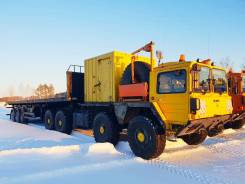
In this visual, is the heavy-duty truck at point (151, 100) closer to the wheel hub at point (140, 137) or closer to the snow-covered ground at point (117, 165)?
the wheel hub at point (140, 137)

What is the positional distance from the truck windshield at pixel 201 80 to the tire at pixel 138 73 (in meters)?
1.71

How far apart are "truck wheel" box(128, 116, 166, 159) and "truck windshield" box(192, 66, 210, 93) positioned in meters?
1.48

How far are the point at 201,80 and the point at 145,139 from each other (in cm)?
208

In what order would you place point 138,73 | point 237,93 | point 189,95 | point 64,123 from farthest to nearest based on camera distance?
point 64,123 < point 237,93 < point 138,73 < point 189,95

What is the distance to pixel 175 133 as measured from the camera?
23.8 feet

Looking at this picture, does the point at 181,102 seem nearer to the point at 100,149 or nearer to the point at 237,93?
the point at 100,149

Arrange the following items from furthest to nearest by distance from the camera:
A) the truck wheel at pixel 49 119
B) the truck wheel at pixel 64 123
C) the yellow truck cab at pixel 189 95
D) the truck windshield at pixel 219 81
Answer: the truck wheel at pixel 49 119 → the truck wheel at pixel 64 123 → the truck windshield at pixel 219 81 → the yellow truck cab at pixel 189 95

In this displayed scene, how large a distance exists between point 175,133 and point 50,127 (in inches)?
313

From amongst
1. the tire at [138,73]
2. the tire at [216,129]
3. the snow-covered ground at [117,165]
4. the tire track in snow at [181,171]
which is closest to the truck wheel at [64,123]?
the snow-covered ground at [117,165]

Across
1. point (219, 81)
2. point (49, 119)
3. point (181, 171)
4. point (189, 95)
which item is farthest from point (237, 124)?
point (49, 119)

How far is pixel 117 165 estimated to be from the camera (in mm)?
6523

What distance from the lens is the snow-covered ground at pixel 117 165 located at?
17.9ft

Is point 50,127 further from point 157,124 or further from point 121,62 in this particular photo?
point 157,124

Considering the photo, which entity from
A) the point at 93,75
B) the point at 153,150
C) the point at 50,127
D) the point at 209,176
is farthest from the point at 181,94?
the point at 50,127
